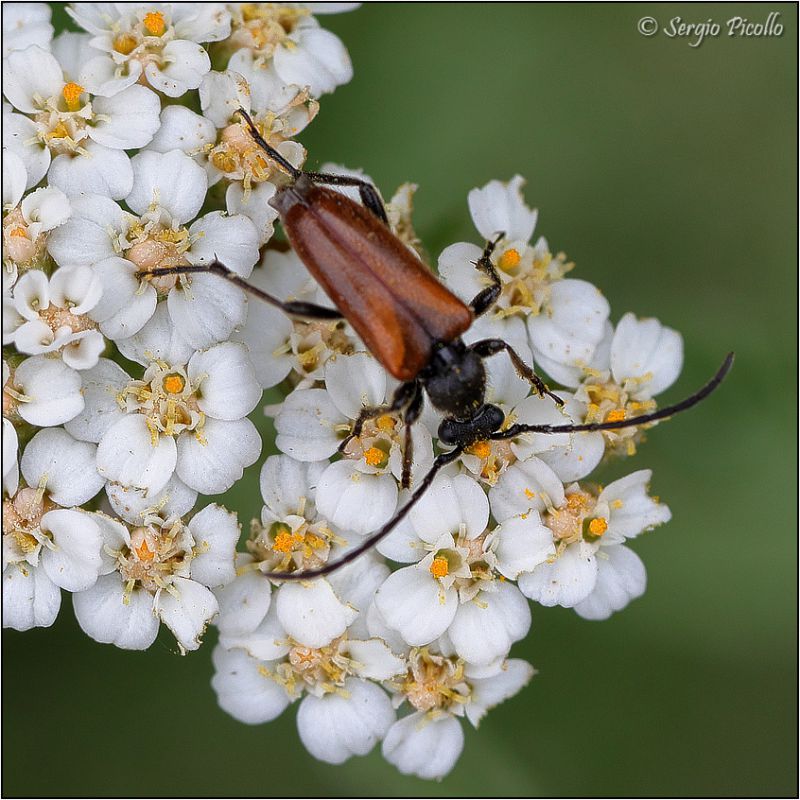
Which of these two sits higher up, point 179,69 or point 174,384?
point 179,69

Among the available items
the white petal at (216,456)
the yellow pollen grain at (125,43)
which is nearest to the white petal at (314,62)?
the yellow pollen grain at (125,43)

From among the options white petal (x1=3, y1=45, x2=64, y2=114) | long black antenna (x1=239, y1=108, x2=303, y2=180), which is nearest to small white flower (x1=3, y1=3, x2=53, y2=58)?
white petal (x1=3, y1=45, x2=64, y2=114)

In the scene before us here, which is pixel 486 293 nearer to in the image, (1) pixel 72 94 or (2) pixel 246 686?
(1) pixel 72 94

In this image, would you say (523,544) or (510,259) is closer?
(523,544)

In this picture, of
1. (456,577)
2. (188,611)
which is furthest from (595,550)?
(188,611)

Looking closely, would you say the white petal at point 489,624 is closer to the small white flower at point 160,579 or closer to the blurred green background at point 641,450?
the small white flower at point 160,579

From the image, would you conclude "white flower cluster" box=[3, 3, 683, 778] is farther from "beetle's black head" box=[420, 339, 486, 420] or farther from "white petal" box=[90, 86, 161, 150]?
"beetle's black head" box=[420, 339, 486, 420]

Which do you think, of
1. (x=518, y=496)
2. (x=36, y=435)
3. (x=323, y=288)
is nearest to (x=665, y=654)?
(x=518, y=496)
